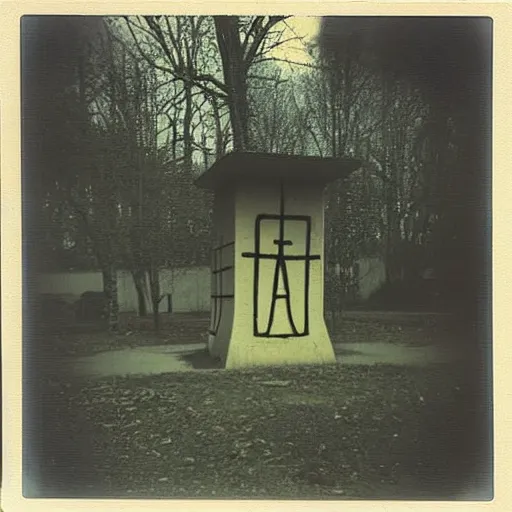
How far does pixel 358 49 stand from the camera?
14.4 feet

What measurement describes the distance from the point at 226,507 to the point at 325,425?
2.63 feet

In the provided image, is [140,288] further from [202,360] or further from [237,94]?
[237,94]

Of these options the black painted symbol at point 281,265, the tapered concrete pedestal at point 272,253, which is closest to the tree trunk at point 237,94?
the tapered concrete pedestal at point 272,253

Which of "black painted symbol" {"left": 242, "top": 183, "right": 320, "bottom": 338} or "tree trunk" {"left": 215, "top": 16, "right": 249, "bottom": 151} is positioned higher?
"tree trunk" {"left": 215, "top": 16, "right": 249, "bottom": 151}

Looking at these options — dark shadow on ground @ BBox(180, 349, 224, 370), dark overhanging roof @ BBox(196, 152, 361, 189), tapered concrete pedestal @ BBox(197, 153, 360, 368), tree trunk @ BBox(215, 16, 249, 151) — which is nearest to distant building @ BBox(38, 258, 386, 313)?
tapered concrete pedestal @ BBox(197, 153, 360, 368)

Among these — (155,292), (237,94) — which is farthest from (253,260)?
(237,94)

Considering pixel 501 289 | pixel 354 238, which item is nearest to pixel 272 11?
pixel 354 238

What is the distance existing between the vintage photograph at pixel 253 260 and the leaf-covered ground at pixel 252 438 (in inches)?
0.5

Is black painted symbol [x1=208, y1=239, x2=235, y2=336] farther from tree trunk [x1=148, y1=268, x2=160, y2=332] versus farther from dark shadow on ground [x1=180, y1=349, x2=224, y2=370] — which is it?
tree trunk [x1=148, y1=268, x2=160, y2=332]

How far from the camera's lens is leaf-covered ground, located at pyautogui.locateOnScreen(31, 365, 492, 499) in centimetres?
436

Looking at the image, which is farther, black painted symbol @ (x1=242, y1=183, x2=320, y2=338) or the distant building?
black painted symbol @ (x1=242, y1=183, x2=320, y2=338)

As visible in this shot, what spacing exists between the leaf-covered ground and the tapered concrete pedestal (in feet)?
0.59

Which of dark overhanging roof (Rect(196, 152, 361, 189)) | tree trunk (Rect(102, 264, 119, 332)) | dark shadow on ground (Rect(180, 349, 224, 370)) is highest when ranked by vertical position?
dark overhanging roof (Rect(196, 152, 361, 189))

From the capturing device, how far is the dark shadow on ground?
4.39 metres
